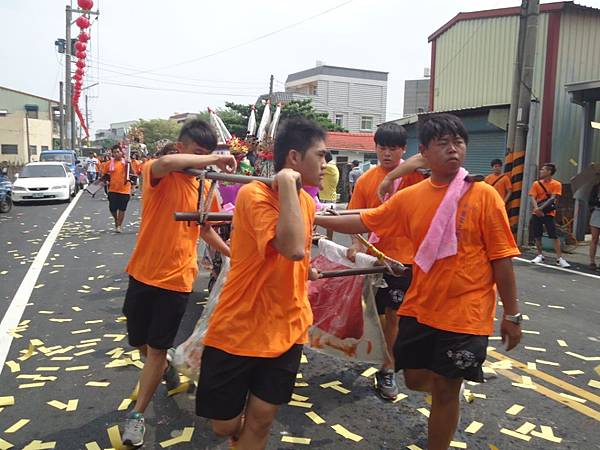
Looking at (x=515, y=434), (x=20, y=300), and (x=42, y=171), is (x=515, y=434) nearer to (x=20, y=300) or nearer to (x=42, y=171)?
(x=20, y=300)

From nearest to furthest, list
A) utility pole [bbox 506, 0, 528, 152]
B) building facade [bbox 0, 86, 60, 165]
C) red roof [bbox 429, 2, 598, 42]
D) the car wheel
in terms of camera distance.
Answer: utility pole [bbox 506, 0, 528, 152] < red roof [bbox 429, 2, 598, 42] < the car wheel < building facade [bbox 0, 86, 60, 165]

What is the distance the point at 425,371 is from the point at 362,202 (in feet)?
5.45

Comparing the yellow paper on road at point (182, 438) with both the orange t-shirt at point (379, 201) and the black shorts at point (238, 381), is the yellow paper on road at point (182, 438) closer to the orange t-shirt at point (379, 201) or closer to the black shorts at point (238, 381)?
the black shorts at point (238, 381)

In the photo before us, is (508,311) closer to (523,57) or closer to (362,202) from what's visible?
(362,202)

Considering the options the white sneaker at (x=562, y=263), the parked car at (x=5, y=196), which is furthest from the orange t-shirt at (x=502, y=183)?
the parked car at (x=5, y=196)

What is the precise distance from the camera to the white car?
714 inches

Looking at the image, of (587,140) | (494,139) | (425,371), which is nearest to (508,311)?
(425,371)

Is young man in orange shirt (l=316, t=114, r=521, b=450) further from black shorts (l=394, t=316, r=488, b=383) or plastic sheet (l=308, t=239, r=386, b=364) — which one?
plastic sheet (l=308, t=239, r=386, b=364)

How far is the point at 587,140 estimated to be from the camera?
12.9 m

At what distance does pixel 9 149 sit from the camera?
2185 inches

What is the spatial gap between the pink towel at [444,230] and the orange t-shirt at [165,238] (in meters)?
1.51

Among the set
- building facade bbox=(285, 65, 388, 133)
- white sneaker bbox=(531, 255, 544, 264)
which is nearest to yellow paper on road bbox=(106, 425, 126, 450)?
white sneaker bbox=(531, 255, 544, 264)

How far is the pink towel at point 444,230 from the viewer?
9.00 ft

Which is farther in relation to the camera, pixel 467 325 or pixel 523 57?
pixel 523 57
